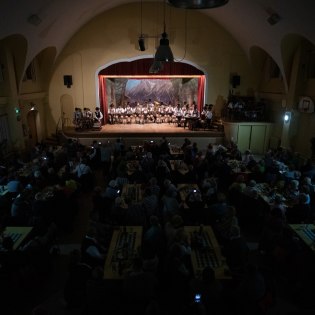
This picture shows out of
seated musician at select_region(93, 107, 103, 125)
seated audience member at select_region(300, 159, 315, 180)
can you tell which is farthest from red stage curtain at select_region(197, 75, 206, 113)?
seated audience member at select_region(300, 159, 315, 180)

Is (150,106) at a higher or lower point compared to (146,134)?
higher

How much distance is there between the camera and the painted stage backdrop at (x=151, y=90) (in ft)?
62.8

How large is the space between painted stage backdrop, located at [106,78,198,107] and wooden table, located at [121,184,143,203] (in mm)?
11557

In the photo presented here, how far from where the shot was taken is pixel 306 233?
20.8ft

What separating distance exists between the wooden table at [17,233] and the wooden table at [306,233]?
5809 mm

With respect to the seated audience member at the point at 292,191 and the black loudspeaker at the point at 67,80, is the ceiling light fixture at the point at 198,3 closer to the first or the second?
the seated audience member at the point at 292,191

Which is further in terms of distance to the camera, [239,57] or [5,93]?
[239,57]

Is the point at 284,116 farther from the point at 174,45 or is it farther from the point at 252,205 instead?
the point at 252,205

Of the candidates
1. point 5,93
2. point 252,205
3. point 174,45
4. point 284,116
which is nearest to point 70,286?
point 252,205

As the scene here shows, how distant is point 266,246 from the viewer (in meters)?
6.48

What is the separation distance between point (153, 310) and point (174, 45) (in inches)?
634

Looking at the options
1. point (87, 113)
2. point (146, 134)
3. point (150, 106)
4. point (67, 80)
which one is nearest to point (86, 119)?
point (87, 113)

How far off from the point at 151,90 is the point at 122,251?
1522cm

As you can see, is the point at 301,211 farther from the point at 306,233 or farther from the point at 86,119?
the point at 86,119
